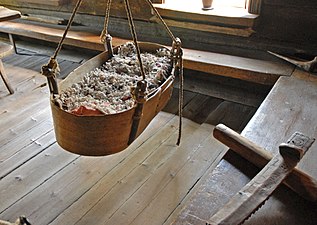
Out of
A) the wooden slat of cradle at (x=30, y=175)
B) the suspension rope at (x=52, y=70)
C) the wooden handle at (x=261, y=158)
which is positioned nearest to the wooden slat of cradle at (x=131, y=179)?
the wooden slat of cradle at (x=30, y=175)

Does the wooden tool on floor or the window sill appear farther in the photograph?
the window sill

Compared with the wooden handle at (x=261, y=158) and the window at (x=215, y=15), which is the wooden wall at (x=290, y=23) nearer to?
the window at (x=215, y=15)

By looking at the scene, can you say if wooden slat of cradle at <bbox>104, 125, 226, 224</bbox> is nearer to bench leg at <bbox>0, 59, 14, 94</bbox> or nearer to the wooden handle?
the wooden handle

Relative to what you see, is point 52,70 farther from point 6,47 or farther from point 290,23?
point 290,23

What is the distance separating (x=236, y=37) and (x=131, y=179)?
1.53 metres

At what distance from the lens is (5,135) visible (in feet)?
7.88

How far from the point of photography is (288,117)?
1727mm

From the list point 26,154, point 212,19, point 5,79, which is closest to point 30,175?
point 26,154

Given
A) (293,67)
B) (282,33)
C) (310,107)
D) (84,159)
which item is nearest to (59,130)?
(84,159)

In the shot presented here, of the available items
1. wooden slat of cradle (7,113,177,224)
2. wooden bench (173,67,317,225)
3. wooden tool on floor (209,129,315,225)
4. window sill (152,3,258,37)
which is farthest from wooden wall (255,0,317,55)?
wooden tool on floor (209,129,315,225)

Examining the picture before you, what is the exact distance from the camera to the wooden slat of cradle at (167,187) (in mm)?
1731

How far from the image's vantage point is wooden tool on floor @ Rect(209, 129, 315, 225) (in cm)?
88

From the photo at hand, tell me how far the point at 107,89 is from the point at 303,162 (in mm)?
983

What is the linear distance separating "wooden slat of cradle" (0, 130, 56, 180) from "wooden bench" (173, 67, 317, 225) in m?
1.32
